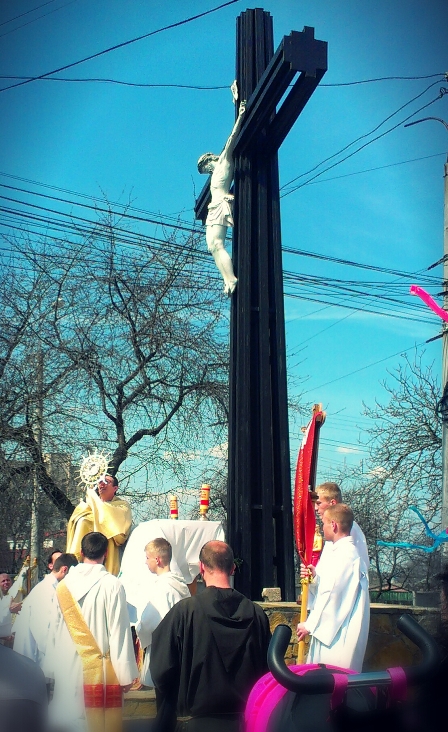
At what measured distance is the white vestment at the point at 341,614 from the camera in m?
4.64

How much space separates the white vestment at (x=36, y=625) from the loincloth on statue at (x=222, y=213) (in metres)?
4.44

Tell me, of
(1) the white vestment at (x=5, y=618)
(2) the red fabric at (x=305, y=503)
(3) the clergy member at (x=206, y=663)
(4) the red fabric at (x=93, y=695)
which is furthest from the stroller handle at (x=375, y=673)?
(1) the white vestment at (x=5, y=618)

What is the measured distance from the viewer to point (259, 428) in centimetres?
760

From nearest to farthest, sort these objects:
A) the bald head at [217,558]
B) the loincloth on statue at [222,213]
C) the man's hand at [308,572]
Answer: the bald head at [217,558] < the man's hand at [308,572] < the loincloth on statue at [222,213]

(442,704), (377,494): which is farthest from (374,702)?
(377,494)

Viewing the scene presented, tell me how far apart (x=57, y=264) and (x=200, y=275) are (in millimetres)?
2337

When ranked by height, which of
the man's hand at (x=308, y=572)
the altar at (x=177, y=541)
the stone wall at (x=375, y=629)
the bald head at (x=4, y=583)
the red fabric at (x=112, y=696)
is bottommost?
the red fabric at (x=112, y=696)

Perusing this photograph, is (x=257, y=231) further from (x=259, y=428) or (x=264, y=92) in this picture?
(x=259, y=428)

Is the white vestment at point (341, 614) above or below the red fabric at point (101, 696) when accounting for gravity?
above

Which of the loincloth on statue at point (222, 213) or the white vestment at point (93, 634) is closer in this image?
the white vestment at point (93, 634)

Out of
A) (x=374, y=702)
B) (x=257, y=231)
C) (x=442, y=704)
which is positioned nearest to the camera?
(x=442, y=704)

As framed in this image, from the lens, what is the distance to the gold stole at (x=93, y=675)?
4410 millimetres

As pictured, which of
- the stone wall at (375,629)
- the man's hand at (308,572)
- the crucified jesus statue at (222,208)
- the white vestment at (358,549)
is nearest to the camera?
Result: the white vestment at (358,549)

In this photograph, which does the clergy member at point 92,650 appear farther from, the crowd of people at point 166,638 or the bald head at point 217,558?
the bald head at point 217,558
